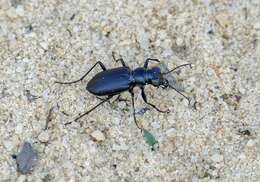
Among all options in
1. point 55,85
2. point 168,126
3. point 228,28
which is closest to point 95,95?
point 55,85

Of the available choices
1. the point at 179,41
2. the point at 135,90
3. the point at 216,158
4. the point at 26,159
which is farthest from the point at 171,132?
the point at 26,159

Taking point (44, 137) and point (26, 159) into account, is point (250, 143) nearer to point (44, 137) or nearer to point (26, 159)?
point (44, 137)

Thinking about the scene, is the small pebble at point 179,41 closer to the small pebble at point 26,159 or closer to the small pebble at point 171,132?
the small pebble at point 171,132

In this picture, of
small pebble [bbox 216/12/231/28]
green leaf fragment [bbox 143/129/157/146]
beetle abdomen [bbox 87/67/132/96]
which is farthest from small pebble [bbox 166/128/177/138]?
small pebble [bbox 216/12/231/28]

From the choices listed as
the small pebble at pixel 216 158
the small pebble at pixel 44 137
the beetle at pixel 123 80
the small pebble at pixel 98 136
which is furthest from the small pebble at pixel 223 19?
the small pebble at pixel 44 137

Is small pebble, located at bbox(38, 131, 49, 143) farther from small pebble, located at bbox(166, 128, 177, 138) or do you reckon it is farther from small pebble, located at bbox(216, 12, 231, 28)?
small pebble, located at bbox(216, 12, 231, 28)

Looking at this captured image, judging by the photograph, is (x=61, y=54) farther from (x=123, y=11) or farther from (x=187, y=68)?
(x=187, y=68)

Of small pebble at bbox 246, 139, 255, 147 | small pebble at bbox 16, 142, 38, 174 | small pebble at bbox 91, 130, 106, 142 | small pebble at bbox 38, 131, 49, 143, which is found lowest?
small pebble at bbox 246, 139, 255, 147
